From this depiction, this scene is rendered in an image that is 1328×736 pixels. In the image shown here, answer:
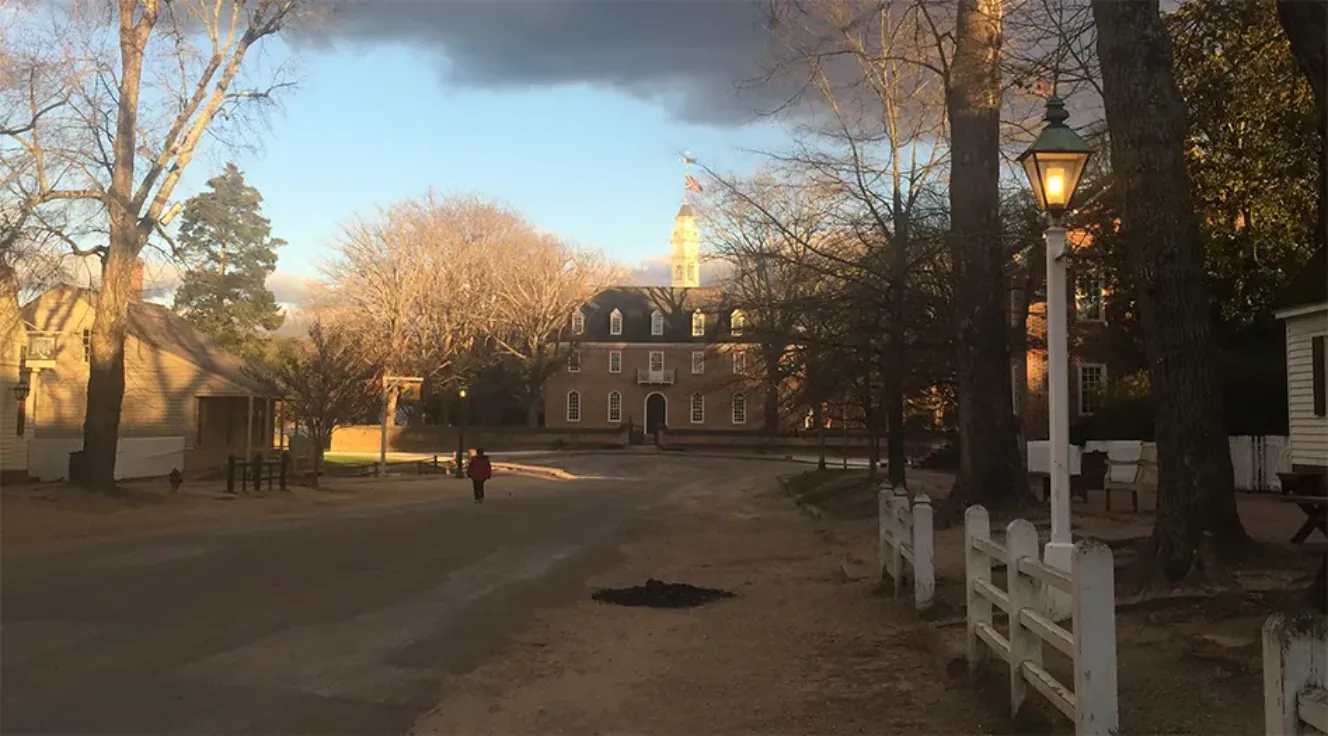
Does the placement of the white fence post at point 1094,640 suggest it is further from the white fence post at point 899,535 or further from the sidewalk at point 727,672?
the white fence post at point 899,535

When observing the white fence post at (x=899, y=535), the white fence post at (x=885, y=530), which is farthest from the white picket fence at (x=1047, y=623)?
the white fence post at (x=885, y=530)

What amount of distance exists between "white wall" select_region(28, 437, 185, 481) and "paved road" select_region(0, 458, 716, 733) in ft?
46.1

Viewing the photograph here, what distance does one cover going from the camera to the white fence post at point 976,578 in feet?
24.2

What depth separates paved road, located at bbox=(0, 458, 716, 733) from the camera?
679cm

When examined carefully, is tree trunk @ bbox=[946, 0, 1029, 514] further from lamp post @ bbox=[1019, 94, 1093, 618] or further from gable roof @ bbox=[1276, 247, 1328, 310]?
gable roof @ bbox=[1276, 247, 1328, 310]

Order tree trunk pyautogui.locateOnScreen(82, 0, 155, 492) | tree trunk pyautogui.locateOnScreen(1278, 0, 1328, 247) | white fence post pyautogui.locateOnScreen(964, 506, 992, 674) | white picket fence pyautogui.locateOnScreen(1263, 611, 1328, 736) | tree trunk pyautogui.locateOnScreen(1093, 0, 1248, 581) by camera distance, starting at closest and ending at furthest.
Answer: white picket fence pyautogui.locateOnScreen(1263, 611, 1328, 736) → tree trunk pyautogui.locateOnScreen(1278, 0, 1328, 247) → white fence post pyautogui.locateOnScreen(964, 506, 992, 674) → tree trunk pyautogui.locateOnScreen(1093, 0, 1248, 581) → tree trunk pyautogui.locateOnScreen(82, 0, 155, 492)

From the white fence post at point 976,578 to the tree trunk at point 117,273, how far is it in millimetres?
21129

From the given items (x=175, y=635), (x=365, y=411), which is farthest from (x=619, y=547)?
(x=365, y=411)

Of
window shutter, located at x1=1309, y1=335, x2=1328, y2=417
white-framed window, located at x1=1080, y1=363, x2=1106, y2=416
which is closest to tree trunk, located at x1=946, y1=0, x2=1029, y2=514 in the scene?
window shutter, located at x1=1309, y1=335, x2=1328, y2=417

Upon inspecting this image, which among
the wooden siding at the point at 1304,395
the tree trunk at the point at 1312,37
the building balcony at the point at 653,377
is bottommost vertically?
the wooden siding at the point at 1304,395

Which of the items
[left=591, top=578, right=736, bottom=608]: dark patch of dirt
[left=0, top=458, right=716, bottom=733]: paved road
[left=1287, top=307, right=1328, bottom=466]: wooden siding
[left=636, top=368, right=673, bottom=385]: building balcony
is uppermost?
[left=636, top=368, right=673, bottom=385]: building balcony

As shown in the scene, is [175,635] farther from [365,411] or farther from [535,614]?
[365,411]

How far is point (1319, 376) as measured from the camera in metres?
20.0

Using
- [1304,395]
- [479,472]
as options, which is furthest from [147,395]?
[1304,395]
